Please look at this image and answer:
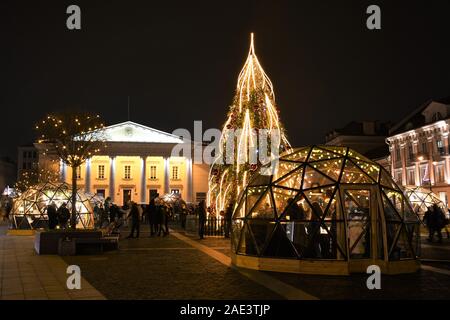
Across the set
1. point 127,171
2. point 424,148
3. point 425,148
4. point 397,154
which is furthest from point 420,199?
point 127,171

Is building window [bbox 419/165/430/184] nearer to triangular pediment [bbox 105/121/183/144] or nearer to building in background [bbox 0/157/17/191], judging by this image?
triangular pediment [bbox 105/121/183/144]

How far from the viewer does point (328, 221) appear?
11.6 meters

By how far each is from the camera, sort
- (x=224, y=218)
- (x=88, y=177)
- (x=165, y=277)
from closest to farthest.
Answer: (x=165, y=277) < (x=224, y=218) < (x=88, y=177)

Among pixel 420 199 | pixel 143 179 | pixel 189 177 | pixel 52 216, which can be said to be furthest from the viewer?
pixel 189 177

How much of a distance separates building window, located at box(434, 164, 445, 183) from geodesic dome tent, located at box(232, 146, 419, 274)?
40051 mm

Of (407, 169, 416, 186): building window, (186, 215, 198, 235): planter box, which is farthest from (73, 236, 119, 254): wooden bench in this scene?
(407, 169, 416, 186): building window

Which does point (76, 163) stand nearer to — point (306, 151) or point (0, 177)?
point (306, 151)

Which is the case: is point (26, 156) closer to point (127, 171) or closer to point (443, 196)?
point (127, 171)

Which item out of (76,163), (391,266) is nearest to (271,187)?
(391,266)

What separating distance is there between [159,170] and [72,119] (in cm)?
4766

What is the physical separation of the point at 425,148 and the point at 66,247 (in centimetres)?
4561

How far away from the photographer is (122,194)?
3093 inches

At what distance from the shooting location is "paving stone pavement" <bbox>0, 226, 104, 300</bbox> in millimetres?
8922
